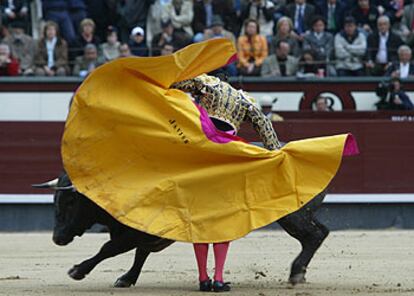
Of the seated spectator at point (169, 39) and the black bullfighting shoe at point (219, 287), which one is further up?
the seated spectator at point (169, 39)

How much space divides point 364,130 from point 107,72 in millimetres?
5441

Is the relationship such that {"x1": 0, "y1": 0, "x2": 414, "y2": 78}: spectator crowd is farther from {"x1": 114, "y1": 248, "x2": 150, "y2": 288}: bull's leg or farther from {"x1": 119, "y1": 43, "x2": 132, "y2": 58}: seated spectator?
{"x1": 114, "y1": 248, "x2": 150, "y2": 288}: bull's leg

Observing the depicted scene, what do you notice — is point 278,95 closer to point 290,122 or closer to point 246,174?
point 290,122

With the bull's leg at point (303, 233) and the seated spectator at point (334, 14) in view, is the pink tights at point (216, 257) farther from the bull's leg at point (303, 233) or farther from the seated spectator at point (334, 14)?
the seated spectator at point (334, 14)

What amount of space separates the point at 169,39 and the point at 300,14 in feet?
4.36

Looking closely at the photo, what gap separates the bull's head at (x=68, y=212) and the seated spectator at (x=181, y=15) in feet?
18.8

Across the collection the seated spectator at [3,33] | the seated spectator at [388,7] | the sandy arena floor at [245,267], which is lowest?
the sandy arena floor at [245,267]

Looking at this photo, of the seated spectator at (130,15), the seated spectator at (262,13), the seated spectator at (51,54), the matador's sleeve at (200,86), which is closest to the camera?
the matador's sleeve at (200,86)

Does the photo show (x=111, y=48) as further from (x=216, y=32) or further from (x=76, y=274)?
(x=76, y=274)

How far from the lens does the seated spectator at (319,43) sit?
41.1ft

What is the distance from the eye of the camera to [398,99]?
12555 millimetres

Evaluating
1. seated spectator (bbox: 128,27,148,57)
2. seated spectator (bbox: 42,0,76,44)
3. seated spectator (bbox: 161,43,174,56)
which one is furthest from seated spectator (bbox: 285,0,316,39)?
seated spectator (bbox: 42,0,76,44)

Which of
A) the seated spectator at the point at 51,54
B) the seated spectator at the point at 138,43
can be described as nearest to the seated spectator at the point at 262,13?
the seated spectator at the point at 138,43

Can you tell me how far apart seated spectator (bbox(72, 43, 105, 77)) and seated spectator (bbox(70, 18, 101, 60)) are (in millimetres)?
97
